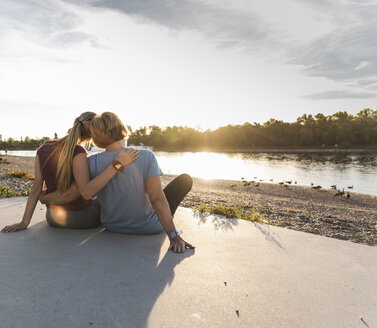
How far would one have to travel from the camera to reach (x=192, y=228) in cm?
332

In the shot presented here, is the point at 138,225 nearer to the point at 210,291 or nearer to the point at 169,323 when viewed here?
the point at 210,291

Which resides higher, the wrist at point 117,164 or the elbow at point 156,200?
the wrist at point 117,164

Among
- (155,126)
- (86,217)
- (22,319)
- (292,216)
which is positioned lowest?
(292,216)

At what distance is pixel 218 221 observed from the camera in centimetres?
365

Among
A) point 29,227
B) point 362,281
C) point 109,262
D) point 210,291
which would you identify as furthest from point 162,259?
point 29,227

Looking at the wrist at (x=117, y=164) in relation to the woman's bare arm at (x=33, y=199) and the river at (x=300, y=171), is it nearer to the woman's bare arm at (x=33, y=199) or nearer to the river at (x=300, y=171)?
the woman's bare arm at (x=33, y=199)

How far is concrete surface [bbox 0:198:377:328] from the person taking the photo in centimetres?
158

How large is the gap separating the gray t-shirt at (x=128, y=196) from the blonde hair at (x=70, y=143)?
0.18 meters

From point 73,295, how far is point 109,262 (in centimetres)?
51

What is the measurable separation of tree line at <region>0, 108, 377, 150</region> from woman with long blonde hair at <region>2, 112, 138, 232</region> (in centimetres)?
9192

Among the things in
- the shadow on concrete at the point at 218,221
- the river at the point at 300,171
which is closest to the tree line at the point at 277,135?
the river at the point at 300,171

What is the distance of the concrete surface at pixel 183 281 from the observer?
5.20ft

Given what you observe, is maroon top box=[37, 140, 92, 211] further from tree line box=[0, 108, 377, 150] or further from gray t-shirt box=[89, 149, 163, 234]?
tree line box=[0, 108, 377, 150]

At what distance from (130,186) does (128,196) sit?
4.4 inches
